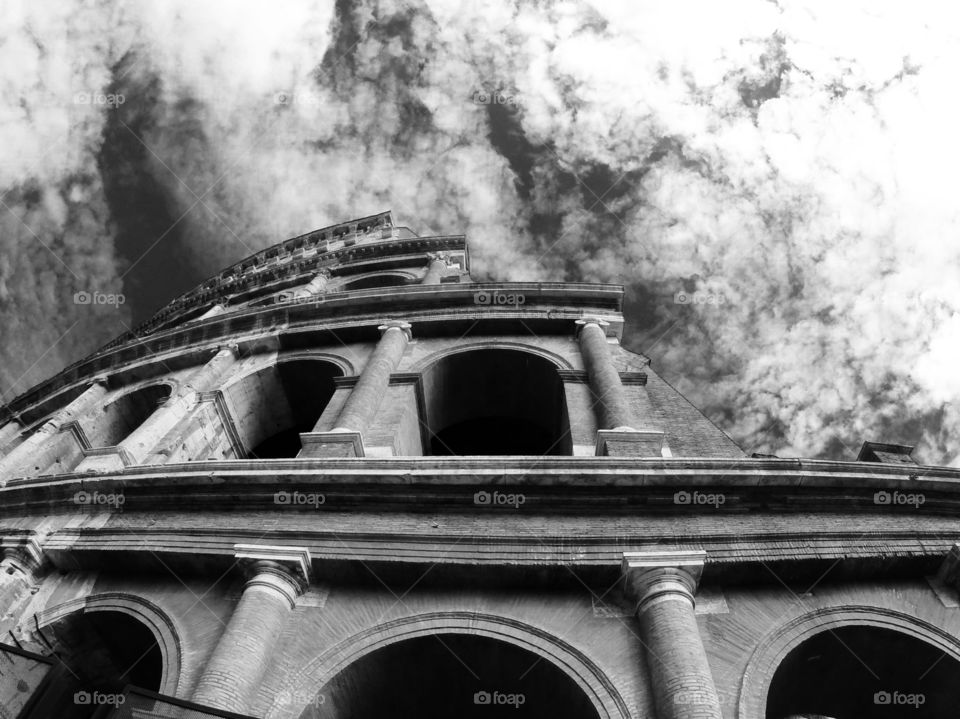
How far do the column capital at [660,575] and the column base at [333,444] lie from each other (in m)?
4.63

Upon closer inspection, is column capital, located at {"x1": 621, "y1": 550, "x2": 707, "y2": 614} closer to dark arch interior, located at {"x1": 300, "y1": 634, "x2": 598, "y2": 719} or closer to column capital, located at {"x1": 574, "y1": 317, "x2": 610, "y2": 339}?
dark arch interior, located at {"x1": 300, "y1": 634, "x2": 598, "y2": 719}

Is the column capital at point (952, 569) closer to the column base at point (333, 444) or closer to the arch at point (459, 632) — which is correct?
the arch at point (459, 632)

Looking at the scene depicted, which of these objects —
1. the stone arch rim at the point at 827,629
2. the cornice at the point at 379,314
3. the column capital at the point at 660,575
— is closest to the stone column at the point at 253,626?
the column capital at the point at 660,575

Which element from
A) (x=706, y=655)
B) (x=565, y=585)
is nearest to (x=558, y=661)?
(x=565, y=585)

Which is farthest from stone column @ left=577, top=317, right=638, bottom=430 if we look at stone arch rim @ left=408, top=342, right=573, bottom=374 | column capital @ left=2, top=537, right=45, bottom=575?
column capital @ left=2, top=537, right=45, bottom=575

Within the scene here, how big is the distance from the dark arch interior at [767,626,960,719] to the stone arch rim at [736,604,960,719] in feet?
0.22

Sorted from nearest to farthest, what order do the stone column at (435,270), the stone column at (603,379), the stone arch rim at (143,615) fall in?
the stone arch rim at (143,615)
the stone column at (603,379)
the stone column at (435,270)

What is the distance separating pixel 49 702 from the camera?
540 cm

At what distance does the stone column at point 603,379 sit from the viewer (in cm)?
1130

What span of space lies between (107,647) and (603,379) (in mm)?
8249

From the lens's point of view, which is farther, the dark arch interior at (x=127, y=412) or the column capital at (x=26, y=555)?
the dark arch interior at (x=127, y=412)

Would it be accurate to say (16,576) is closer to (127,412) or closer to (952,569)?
(127,412)

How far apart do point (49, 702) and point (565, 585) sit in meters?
4.97

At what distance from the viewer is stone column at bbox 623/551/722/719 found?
6.53m
